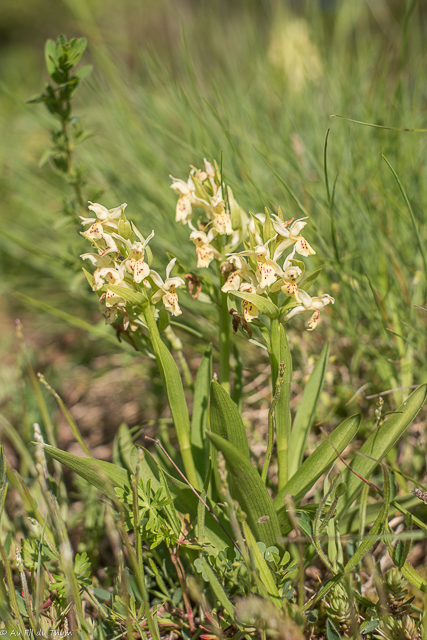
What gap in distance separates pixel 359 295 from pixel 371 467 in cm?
69

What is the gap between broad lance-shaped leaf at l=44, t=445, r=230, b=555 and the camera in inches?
35.2

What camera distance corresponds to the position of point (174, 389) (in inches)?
39.4

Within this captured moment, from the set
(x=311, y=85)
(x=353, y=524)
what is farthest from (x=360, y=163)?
(x=353, y=524)

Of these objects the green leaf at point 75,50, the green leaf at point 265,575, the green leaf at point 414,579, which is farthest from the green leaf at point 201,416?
the green leaf at point 75,50

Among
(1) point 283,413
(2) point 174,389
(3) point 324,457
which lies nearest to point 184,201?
(2) point 174,389

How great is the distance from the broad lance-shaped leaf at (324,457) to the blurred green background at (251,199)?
0.34m

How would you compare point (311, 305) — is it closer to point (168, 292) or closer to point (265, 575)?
point (168, 292)

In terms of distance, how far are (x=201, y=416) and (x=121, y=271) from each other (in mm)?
438

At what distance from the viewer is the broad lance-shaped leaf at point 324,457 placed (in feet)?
3.06

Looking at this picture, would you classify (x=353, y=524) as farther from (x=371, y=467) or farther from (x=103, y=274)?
(x=103, y=274)

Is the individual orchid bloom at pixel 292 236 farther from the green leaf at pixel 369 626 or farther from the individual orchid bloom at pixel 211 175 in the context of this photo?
the green leaf at pixel 369 626

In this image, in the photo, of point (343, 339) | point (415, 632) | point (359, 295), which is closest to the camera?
point (415, 632)

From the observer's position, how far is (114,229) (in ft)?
3.24

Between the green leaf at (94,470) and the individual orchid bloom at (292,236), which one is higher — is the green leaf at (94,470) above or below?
below
